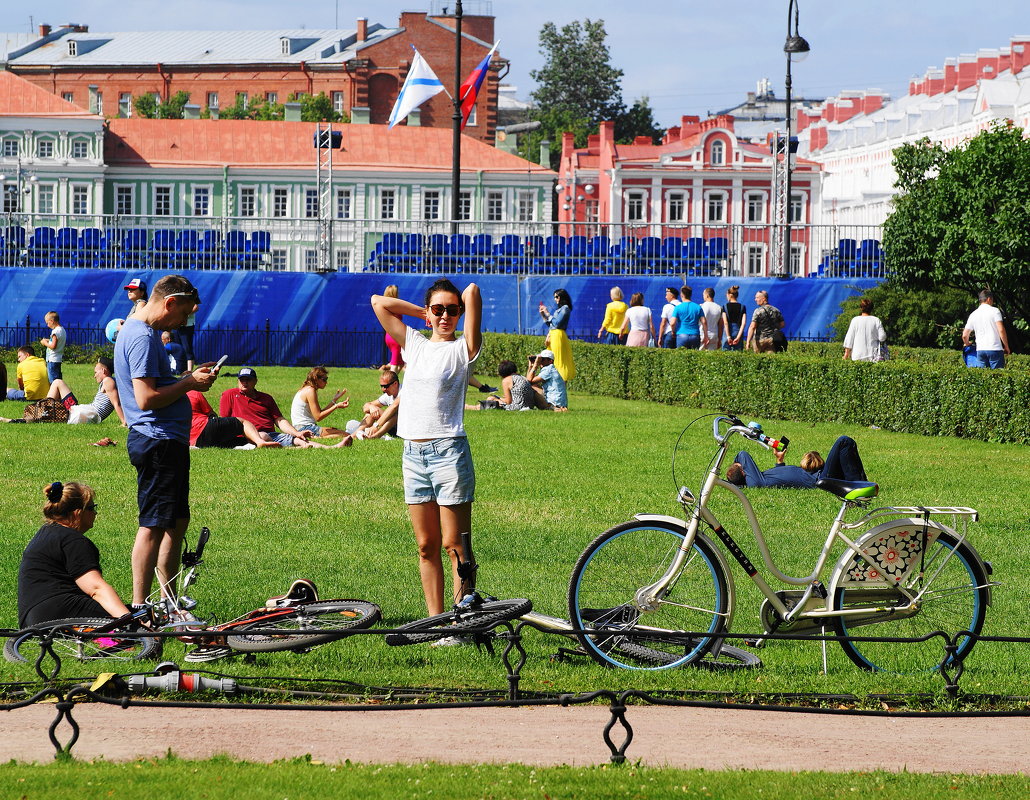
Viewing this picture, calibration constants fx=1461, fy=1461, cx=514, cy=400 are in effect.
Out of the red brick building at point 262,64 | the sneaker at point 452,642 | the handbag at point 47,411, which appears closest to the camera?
the sneaker at point 452,642

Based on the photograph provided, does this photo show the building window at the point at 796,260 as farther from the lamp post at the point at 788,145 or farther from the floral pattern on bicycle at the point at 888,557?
the floral pattern on bicycle at the point at 888,557

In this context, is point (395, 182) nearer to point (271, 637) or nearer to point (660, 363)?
point (660, 363)

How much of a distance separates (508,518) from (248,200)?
→ 55350 millimetres

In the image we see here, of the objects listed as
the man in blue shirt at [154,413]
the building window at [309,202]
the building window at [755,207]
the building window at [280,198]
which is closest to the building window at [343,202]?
the building window at [309,202]

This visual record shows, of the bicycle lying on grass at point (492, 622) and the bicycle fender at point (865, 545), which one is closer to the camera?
the bicycle lying on grass at point (492, 622)

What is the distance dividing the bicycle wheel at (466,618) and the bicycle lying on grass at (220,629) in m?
0.28

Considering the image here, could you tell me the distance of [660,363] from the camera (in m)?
22.2

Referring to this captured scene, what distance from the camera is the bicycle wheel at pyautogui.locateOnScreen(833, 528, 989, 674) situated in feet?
21.8

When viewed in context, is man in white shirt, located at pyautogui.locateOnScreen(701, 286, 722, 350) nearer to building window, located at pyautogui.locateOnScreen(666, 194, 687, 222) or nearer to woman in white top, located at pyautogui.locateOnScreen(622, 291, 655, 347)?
woman in white top, located at pyautogui.locateOnScreen(622, 291, 655, 347)

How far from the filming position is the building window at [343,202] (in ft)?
207

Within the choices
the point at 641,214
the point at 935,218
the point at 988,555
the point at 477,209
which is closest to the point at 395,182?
the point at 477,209

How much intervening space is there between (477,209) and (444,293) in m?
58.1

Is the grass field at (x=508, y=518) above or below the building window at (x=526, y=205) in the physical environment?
below

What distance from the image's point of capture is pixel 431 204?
6369 cm
